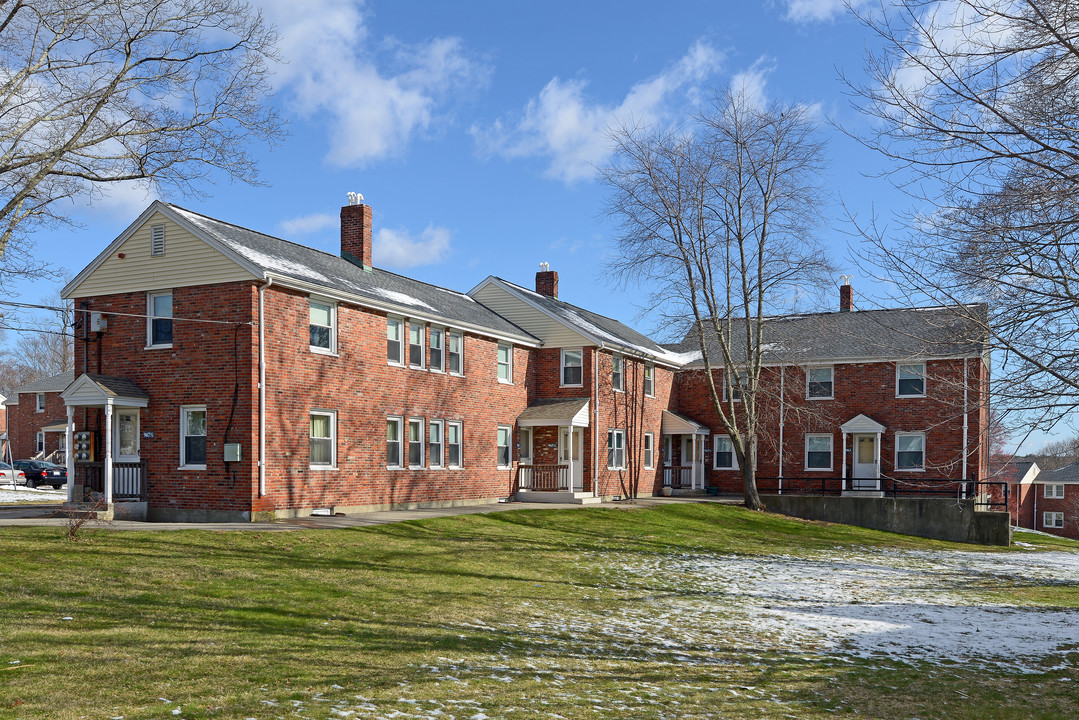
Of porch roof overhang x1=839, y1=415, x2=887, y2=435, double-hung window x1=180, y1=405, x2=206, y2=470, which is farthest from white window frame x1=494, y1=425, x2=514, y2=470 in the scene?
porch roof overhang x1=839, y1=415, x2=887, y2=435

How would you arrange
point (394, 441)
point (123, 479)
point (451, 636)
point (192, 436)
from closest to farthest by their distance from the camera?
1. point (451, 636)
2. point (192, 436)
3. point (123, 479)
4. point (394, 441)

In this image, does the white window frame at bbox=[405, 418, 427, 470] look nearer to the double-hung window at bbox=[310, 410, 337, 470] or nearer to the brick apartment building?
the brick apartment building

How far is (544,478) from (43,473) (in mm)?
27711

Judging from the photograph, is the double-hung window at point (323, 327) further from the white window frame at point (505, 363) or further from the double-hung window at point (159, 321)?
the white window frame at point (505, 363)

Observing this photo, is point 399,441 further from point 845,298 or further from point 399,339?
point 845,298

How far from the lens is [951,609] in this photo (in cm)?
1514

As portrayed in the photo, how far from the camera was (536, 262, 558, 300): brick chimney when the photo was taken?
39.2m

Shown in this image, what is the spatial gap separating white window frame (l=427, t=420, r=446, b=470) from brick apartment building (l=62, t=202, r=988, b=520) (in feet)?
0.20

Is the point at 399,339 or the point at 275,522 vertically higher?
the point at 399,339

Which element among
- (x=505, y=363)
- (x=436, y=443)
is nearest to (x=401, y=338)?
(x=436, y=443)

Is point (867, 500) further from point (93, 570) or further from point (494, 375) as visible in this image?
point (93, 570)

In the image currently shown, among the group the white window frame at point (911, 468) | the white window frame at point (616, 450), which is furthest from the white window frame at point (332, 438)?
the white window frame at point (911, 468)

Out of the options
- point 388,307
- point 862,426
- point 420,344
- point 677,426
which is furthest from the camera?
point 677,426

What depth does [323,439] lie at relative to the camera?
22.2m
